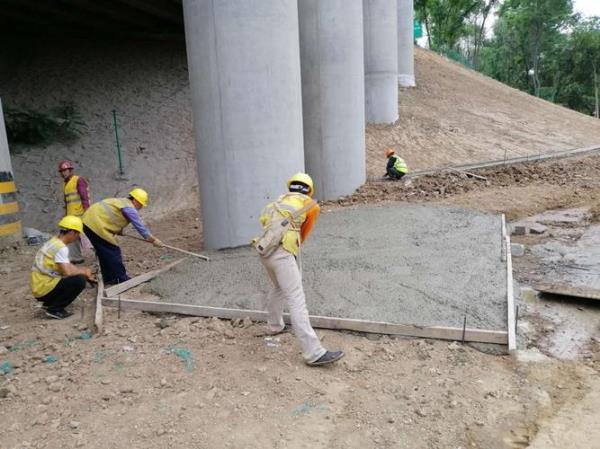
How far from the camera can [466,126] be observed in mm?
16281

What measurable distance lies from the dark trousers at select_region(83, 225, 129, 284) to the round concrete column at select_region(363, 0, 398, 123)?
37.2 ft

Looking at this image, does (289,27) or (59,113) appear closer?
(289,27)

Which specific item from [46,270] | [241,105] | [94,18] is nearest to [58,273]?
[46,270]

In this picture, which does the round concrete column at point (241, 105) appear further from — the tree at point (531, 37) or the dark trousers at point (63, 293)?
the tree at point (531, 37)

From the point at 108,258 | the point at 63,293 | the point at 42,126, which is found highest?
the point at 42,126

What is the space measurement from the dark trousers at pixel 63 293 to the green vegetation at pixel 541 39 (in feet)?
101

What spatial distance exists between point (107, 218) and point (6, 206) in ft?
11.2

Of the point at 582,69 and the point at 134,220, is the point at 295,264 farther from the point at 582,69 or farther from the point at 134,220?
the point at 582,69

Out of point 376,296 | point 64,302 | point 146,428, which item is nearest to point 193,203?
point 64,302

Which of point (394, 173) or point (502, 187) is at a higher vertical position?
point (394, 173)

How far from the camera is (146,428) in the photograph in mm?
3072

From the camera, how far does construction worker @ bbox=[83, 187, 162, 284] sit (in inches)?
213

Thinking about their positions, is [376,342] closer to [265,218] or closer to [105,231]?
[265,218]

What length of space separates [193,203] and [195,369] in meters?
7.47
